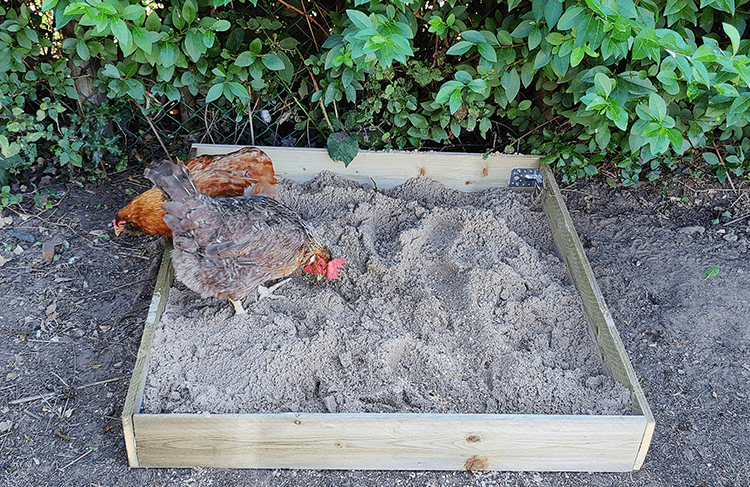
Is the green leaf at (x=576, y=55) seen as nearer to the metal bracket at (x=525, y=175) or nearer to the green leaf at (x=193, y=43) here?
the metal bracket at (x=525, y=175)

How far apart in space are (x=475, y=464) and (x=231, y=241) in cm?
130

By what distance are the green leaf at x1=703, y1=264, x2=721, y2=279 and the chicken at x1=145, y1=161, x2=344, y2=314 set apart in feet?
6.64

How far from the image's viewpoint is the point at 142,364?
Answer: 2.33 metres

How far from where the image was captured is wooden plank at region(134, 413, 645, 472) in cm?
213

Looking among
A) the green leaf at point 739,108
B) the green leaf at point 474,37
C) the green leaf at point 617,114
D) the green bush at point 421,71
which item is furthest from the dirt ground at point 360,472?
the green leaf at point 474,37

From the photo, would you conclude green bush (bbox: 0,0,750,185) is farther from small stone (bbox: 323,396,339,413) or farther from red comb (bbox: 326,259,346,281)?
small stone (bbox: 323,396,339,413)

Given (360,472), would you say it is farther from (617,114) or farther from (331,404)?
(617,114)

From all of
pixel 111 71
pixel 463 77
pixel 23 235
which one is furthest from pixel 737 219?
pixel 23 235

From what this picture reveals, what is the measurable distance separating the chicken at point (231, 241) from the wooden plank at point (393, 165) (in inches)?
31.4

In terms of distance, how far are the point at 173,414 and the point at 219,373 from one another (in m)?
0.32

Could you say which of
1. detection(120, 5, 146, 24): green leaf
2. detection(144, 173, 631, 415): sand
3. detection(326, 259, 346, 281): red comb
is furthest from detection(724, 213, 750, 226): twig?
detection(120, 5, 146, 24): green leaf

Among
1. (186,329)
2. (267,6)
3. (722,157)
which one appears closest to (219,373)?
(186,329)

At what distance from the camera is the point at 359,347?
2.52 m

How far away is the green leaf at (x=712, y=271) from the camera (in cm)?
325
